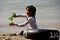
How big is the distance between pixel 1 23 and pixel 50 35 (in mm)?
7466

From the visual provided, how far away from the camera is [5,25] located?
14.4 meters

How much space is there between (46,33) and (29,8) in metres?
1.03

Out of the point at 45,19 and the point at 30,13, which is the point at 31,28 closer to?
the point at 30,13

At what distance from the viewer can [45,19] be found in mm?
15609

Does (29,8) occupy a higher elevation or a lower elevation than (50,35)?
higher

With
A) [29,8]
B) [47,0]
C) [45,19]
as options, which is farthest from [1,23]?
[47,0]

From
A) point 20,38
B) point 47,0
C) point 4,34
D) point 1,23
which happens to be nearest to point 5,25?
point 1,23

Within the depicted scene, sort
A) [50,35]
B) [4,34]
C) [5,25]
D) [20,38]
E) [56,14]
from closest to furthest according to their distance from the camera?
[50,35], [20,38], [4,34], [5,25], [56,14]

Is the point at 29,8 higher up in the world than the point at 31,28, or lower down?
higher up

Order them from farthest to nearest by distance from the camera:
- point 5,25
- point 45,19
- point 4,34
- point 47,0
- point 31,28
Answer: point 47,0
point 45,19
point 5,25
point 4,34
point 31,28

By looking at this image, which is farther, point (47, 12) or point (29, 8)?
point (47, 12)

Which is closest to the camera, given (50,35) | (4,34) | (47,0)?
(50,35)

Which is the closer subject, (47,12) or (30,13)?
(30,13)

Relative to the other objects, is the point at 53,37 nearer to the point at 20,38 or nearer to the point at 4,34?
the point at 20,38
